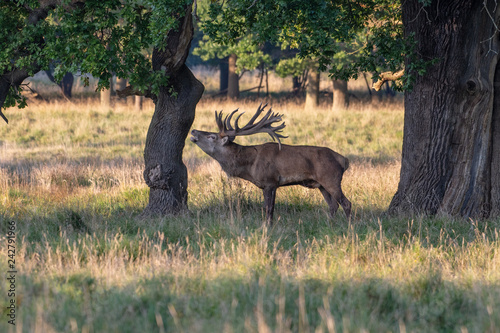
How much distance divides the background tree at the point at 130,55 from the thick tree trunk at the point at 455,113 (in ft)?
12.3

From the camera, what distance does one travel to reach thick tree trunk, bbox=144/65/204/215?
Result: 31.3 feet

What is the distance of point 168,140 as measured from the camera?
9570 mm

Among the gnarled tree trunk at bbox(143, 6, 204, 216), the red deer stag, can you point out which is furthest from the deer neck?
the gnarled tree trunk at bbox(143, 6, 204, 216)

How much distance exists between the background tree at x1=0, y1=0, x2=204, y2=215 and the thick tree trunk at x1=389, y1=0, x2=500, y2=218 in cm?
375

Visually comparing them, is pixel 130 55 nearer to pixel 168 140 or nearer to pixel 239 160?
pixel 168 140

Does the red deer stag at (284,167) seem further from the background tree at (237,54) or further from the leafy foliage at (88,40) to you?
the background tree at (237,54)

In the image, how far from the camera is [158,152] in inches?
378

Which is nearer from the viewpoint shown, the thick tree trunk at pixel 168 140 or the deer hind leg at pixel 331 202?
the deer hind leg at pixel 331 202

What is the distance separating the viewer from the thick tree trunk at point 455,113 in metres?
8.75

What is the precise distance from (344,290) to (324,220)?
350cm

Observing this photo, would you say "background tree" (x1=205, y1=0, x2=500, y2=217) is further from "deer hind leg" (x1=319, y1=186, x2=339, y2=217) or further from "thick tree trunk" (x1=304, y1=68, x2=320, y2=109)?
"thick tree trunk" (x1=304, y1=68, x2=320, y2=109)

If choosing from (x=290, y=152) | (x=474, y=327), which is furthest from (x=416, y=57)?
(x=474, y=327)

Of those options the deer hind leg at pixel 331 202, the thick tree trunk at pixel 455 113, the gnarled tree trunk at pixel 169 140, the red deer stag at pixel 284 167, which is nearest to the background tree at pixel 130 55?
the gnarled tree trunk at pixel 169 140

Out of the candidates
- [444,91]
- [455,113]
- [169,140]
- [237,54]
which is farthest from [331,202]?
[237,54]
